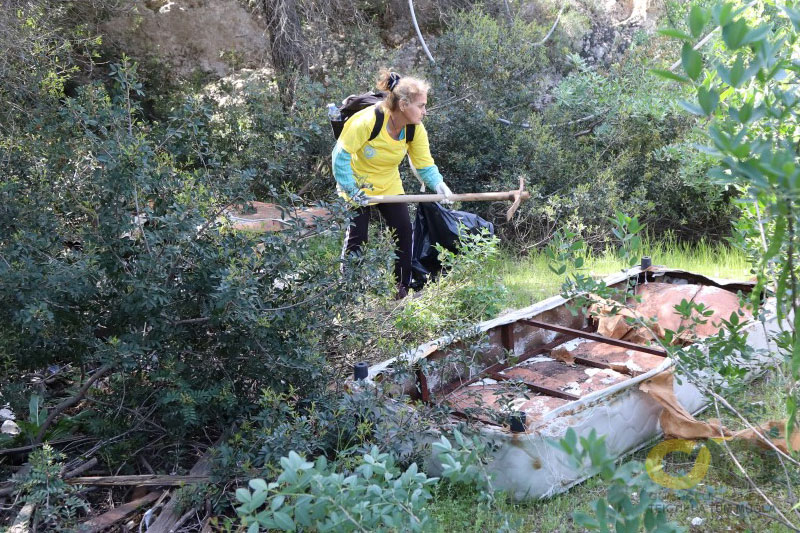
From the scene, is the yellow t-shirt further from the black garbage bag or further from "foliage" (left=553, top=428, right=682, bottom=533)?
"foliage" (left=553, top=428, right=682, bottom=533)

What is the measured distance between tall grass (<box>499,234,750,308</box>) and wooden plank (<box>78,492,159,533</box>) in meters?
3.39

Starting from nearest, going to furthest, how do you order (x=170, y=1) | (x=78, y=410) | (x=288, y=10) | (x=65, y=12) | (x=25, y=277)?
(x=25, y=277) < (x=78, y=410) < (x=65, y=12) < (x=288, y=10) < (x=170, y=1)

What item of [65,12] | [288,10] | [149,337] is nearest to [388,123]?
[149,337]

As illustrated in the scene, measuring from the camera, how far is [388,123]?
555 centimetres

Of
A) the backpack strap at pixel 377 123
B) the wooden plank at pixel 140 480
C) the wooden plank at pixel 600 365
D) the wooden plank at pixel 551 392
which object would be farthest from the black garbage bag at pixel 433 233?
the wooden plank at pixel 140 480

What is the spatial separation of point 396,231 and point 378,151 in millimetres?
647

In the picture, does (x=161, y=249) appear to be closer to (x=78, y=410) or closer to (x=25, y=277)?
(x=25, y=277)

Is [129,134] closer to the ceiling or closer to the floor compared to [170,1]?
closer to the floor

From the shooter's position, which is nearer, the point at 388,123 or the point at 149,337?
the point at 149,337

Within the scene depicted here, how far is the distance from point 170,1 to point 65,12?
6.18 feet

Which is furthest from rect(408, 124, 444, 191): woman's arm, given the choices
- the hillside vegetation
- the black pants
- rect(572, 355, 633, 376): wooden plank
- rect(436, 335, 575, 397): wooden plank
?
rect(572, 355, 633, 376): wooden plank

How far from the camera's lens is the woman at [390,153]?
5.36 meters

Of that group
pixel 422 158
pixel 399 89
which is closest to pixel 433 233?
pixel 422 158

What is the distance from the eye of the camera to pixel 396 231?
5.85 meters
